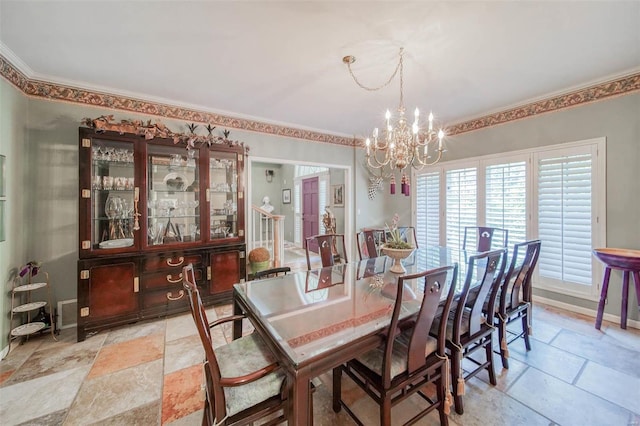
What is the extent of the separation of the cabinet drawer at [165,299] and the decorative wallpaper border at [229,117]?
222 cm

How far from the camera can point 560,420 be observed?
1.55 metres

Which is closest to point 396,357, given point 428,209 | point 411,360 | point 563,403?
point 411,360

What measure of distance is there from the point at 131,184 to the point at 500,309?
3858 mm

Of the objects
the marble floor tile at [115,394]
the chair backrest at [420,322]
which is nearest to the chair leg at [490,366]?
the chair backrest at [420,322]

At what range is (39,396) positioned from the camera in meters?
1.78

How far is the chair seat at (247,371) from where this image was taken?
45.9 inches

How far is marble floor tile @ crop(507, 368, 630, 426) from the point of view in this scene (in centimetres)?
156

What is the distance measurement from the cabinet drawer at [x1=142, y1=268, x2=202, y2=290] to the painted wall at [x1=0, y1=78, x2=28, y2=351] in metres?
1.06

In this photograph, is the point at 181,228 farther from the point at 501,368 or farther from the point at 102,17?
the point at 501,368

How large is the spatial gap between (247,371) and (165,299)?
6.99 feet

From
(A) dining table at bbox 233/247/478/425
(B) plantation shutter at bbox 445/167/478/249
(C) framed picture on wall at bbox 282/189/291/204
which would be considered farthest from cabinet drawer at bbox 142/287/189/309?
(C) framed picture on wall at bbox 282/189/291/204

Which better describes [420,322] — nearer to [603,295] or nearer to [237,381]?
[237,381]

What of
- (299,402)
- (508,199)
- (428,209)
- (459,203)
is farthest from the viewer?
(428,209)

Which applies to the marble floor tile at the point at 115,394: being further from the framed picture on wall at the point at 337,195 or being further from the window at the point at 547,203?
the window at the point at 547,203
